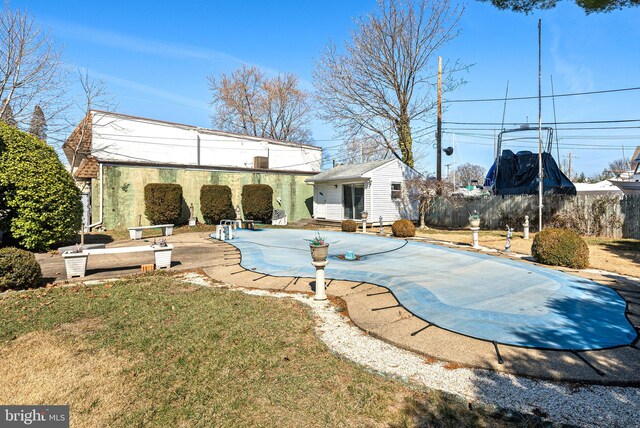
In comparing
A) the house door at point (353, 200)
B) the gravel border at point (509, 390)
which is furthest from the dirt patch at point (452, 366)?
the house door at point (353, 200)

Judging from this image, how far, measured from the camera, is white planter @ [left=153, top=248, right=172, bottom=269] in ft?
28.0

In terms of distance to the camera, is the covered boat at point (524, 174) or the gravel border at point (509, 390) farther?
the covered boat at point (524, 174)

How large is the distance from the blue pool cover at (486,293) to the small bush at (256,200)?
29.6ft

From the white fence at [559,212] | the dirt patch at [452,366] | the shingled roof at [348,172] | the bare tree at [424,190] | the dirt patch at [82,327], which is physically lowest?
the dirt patch at [452,366]

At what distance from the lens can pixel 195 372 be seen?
11.5 feet

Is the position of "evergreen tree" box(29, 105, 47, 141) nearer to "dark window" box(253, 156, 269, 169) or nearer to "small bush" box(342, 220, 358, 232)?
"dark window" box(253, 156, 269, 169)

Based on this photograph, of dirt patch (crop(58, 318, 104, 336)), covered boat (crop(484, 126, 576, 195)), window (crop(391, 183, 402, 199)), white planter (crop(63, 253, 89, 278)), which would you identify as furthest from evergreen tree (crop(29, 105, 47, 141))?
covered boat (crop(484, 126, 576, 195))

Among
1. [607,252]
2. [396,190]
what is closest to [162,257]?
[607,252]

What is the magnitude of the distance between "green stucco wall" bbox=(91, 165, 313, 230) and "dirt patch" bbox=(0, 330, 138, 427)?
14.5 meters

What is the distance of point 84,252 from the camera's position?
7.68m

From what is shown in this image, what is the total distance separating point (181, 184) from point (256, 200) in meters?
4.35

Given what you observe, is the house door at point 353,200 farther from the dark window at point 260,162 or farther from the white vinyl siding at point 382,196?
the dark window at point 260,162

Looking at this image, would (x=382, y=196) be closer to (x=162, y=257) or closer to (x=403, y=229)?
(x=403, y=229)

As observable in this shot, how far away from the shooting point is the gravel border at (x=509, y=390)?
280cm
